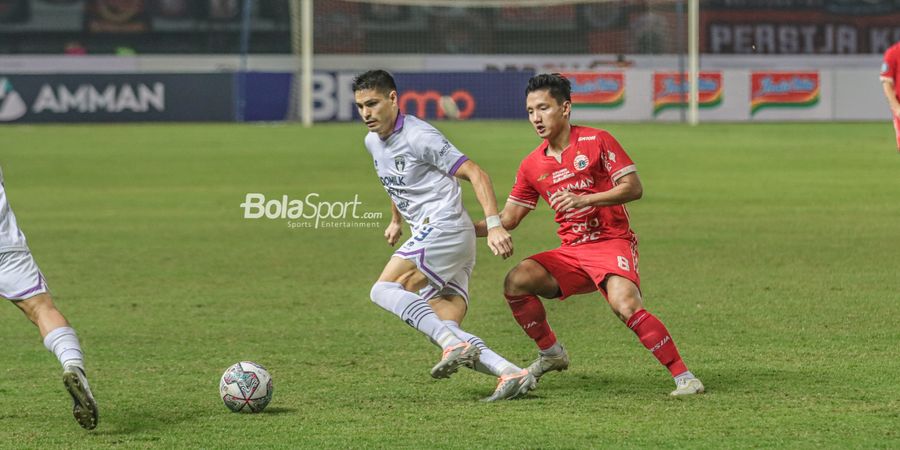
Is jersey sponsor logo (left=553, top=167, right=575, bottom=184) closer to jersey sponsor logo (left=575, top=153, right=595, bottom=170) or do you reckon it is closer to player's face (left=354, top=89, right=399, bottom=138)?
jersey sponsor logo (left=575, top=153, right=595, bottom=170)

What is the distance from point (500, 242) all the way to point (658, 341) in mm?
926

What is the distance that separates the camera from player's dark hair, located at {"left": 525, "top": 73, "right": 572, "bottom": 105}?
6.95 meters

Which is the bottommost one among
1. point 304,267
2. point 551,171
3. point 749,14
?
point 304,267

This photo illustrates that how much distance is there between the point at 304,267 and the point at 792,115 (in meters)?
30.8

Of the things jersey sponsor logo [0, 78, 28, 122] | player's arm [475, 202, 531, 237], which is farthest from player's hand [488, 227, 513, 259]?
jersey sponsor logo [0, 78, 28, 122]

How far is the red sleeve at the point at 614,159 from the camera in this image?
22.6 ft

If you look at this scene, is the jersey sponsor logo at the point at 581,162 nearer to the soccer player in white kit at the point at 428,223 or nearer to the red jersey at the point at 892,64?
the soccer player in white kit at the point at 428,223

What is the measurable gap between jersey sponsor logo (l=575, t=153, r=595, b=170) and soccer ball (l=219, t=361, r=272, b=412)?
1940 millimetres

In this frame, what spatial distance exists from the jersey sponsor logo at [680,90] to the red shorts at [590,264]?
33455mm

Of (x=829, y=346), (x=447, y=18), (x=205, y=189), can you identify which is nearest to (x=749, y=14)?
(x=447, y=18)

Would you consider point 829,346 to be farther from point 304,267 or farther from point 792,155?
point 792,155

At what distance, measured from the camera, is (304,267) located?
12.7 meters

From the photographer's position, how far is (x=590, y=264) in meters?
7.06

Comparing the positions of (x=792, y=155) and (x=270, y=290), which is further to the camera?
(x=792, y=155)
